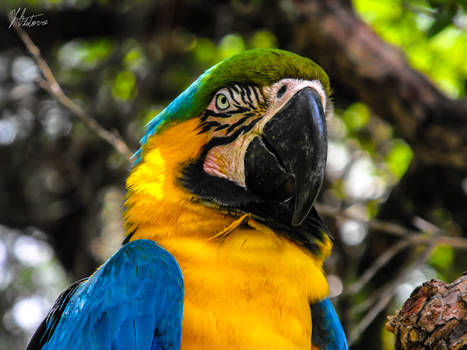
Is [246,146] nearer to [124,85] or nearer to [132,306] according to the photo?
[132,306]

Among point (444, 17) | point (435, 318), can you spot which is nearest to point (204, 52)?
point (444, 17)

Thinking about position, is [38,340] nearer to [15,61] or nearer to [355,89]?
[355,89]

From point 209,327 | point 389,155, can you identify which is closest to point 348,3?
point 389,155

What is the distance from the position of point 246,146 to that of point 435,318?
0.92 metres

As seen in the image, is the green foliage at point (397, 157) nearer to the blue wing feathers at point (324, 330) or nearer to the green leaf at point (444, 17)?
the green leaf at point (444, 17)

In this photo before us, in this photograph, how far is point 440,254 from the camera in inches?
163

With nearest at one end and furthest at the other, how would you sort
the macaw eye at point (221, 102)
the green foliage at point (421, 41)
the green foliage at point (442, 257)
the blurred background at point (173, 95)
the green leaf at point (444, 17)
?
the macaw eye at point (221, 102) < the green leaf at point (444, 17) < the blurred background at point (173, 95) < the green foliage at point (442, 257) < the green foliage at point (421, 41)

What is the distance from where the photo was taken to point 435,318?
1433mm

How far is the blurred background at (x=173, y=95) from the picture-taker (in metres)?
3.59

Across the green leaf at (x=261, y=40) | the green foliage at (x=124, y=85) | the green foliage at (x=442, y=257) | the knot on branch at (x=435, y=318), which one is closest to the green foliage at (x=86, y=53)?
the green foliage at (x=124, y=85)

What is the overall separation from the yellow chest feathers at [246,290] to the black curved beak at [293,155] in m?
0.15

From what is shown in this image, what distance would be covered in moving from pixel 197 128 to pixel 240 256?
1.79 ft

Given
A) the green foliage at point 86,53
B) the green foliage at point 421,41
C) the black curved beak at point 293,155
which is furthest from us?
the green foliage at point 86,53

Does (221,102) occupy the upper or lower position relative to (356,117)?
upper
